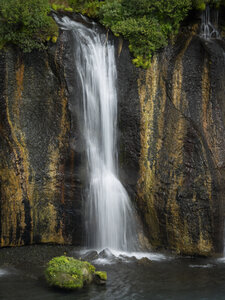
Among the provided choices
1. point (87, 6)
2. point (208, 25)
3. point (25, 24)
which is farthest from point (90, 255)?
point (208, 25)

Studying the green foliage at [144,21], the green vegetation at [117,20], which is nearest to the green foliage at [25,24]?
the green vegetation at [117,20]

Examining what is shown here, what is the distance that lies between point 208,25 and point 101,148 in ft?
18.7

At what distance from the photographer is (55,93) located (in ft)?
38.0

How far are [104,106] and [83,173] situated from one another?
6.91 ft

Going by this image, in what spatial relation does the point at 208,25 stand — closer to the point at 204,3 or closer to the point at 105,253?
the point at 204,3

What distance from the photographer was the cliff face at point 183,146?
456 inches

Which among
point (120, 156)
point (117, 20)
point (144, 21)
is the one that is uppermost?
point (117, 20)

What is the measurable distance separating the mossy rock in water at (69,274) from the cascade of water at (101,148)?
243 centimetres

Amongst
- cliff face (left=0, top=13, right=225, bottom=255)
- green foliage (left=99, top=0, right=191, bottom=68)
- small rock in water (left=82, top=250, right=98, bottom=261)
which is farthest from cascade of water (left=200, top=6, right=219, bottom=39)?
small rock in water (left=82, top=250, right=98, bottom=261)

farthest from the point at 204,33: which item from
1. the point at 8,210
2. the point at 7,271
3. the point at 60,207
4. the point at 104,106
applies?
the point at 7,271

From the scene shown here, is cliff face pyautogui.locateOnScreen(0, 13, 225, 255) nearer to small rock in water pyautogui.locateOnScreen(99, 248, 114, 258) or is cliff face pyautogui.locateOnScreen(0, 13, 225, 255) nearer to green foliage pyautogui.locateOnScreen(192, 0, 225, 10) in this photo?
small rock in water pyautogui.locateOnScreen(99, 248, 114, 258)

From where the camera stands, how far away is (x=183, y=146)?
1189cm

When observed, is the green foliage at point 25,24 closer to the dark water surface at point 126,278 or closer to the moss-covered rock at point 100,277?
the dark water surface at point 126,278

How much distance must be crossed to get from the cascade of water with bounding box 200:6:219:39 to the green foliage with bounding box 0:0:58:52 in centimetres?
509
